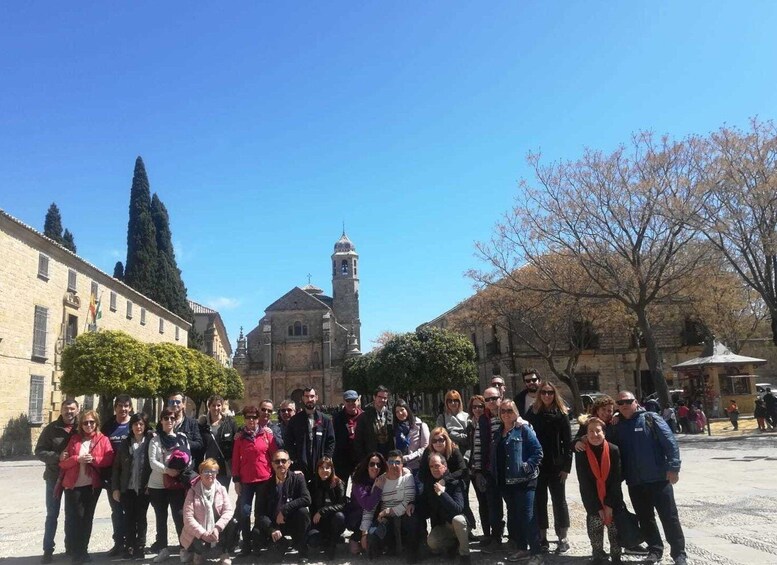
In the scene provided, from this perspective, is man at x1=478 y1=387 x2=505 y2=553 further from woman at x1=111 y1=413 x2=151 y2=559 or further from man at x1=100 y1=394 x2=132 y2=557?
man at x1=100 y1=394 x2=132 y2=557

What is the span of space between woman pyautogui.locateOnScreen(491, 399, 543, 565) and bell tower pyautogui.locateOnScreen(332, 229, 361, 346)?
60.7 m

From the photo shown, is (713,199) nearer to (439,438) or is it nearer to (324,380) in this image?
(439,438)

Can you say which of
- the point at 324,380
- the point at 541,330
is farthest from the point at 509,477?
the point at 324,380

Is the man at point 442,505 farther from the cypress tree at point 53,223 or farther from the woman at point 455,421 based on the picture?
the cypress tree at point 53,223

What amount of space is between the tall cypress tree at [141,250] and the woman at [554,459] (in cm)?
3988

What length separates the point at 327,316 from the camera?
59.5m

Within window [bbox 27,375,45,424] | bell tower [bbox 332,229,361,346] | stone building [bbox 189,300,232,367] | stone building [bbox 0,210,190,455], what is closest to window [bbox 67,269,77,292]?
stone building [bbox 0,210,190,455]

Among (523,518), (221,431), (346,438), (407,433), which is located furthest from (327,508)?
(523,518)

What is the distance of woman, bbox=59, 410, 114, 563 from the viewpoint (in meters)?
6.09

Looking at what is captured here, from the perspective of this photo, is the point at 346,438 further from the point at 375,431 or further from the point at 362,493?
the point at 362,493

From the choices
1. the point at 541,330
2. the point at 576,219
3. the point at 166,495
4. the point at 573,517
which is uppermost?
the point at 576,219

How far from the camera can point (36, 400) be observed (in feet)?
70.2

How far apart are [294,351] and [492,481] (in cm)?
5458

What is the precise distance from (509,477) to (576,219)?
16.6 meters
